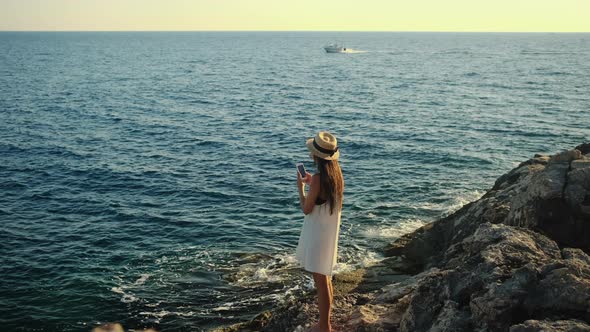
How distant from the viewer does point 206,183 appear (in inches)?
1172

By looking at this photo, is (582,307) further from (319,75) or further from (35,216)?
(319,75)

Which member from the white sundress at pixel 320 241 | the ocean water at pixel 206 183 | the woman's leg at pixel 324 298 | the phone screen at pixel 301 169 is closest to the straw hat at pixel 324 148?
the phone screen at pixel 301 169

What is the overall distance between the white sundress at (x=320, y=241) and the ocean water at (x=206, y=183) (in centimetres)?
747

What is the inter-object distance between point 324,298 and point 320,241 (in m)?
0.99

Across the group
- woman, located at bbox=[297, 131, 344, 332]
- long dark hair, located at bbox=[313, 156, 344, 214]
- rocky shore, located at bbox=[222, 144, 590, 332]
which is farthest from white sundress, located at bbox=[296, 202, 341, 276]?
rocky shore, located at bbox=[222, 144, 590, 332]

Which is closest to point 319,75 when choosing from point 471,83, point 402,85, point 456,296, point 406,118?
point 402,85

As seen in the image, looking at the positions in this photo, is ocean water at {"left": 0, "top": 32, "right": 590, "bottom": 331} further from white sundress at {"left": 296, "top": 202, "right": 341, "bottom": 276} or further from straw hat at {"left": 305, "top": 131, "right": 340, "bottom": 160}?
straw hat at {"left": 305, "top": 131, "right": 340, "bottom": 160}

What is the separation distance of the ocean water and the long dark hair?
8.34 meters

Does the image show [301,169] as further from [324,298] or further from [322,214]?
[324,298]

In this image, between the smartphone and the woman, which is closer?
the woman

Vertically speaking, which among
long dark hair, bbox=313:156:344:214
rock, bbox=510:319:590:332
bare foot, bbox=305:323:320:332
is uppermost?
long dark hair, bbox=313:156:344:214

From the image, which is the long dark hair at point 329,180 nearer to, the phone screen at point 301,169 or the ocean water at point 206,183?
the phone screen at point 301,169

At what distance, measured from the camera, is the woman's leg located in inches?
349

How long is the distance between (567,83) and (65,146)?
6506 cm
